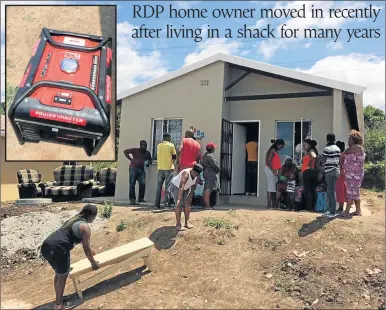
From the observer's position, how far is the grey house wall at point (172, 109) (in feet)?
35.0

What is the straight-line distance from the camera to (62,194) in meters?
12.8

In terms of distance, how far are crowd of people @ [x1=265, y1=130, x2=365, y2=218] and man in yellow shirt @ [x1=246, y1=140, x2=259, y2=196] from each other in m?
1.52

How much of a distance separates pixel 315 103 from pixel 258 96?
1.53m

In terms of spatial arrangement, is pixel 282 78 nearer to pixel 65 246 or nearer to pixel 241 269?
pixel 241 269

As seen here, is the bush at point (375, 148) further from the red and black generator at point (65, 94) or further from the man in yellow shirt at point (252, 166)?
the red and black generator at point (65, 94)

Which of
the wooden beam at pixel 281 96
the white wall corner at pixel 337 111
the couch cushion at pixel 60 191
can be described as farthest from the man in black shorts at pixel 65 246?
the couch cushion at pixel 60 191

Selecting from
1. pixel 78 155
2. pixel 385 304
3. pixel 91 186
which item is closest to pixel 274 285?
pixel 385 304

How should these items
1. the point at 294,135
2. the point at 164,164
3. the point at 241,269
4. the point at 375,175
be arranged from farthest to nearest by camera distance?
the point at 375,175 → the point at 294,135 → the point at 164,164 → the point at 241,269

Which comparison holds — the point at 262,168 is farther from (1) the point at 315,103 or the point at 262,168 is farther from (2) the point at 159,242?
(2) the point at 159,242

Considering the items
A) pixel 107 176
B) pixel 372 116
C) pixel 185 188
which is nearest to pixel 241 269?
pixel 185 188

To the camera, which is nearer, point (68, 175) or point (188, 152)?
point (188, 152)

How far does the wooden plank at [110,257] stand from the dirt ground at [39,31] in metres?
4.15

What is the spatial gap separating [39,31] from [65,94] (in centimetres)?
290

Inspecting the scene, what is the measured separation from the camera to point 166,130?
451 inches
